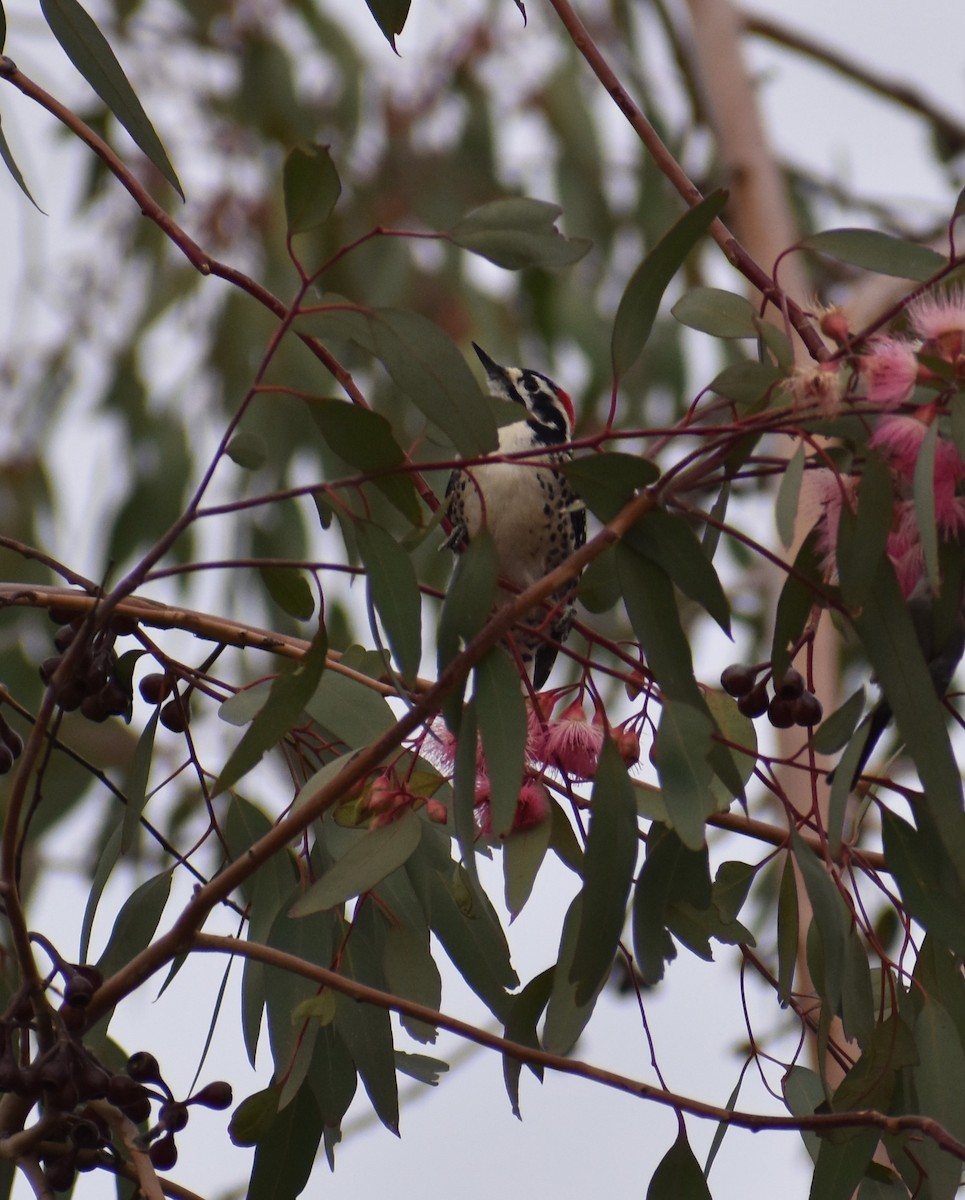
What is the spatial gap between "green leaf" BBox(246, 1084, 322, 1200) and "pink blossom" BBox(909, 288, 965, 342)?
0.88m

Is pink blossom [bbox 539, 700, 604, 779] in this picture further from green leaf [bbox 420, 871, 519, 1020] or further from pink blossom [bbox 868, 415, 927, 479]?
pink blossom [bbox 868, 415, 927, 479]

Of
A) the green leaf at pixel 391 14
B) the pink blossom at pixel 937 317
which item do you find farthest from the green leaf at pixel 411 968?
the green leaf at pixel 391 14

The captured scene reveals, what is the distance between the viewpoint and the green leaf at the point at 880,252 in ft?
4.60

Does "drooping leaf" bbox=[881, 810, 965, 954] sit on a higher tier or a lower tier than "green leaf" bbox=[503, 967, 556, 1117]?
lower

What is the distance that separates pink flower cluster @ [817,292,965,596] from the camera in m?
1.28

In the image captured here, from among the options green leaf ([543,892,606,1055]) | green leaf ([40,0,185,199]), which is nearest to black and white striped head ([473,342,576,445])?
green leaf ([40,0,185,199])

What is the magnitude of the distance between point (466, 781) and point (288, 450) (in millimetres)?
2971

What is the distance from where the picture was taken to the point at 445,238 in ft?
4.19

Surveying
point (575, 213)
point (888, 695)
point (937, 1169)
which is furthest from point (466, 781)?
point (575, 213)

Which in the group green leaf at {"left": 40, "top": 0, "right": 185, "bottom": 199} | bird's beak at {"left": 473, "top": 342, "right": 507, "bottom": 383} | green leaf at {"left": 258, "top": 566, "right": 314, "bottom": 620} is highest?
bird's beak at {"left": 473, "top": 342, "right": 507, "bottom": 383}

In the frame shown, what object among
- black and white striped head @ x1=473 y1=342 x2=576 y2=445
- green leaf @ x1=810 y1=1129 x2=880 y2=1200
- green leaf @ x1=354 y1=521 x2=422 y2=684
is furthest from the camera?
black and white striped head @ x1=473 y1=342 x2=576 y2=445

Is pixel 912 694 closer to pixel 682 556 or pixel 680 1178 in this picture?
pixel 682 556

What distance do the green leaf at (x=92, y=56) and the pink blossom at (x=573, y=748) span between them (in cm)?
63

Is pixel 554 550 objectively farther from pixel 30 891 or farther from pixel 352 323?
pixel 30 891
